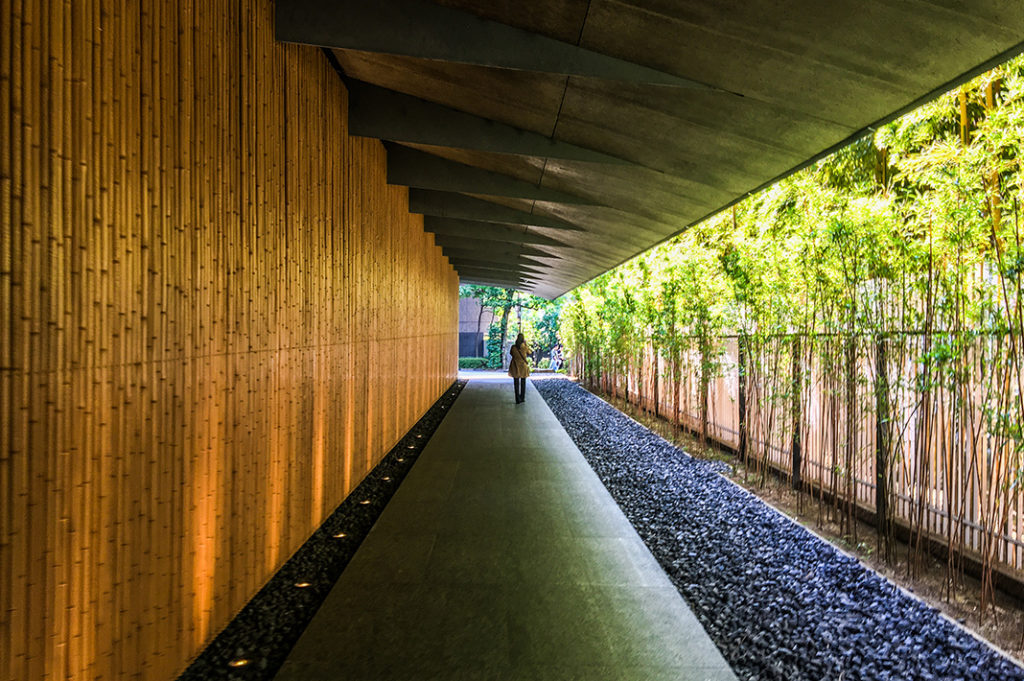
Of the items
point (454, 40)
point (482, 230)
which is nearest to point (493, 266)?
point (482, 230)

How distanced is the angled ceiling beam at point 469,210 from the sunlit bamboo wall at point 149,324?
12.4 ft

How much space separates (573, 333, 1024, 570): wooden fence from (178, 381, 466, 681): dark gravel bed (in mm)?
3021

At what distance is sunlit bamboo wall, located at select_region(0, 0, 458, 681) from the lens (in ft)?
4.77

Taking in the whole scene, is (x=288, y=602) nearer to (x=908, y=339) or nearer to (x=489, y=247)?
(x=908, y=339)

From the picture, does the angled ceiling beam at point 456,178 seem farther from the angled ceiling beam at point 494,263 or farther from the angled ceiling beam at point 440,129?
the angled ceiling beam at point 494,263

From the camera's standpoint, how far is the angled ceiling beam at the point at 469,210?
24.6ft

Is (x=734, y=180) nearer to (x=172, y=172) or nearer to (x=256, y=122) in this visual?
(x=256, y=122)

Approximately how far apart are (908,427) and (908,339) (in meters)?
0.54

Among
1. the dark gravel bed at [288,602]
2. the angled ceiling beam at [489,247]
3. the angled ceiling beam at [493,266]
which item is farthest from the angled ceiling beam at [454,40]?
the angled ceiling beam at [493,266]

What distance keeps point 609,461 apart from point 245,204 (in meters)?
4.75

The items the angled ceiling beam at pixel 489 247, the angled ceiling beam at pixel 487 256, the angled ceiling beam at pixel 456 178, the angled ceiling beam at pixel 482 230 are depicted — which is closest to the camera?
the angled ceiling beam at pixel 456 178

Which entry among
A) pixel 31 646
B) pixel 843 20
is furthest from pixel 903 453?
pixel 31 646

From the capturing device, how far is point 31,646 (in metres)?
1.45

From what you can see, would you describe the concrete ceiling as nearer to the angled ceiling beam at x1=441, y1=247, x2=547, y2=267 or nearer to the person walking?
the angled ceiling beam at x1=441, y1=247, x2=547, y2=267
